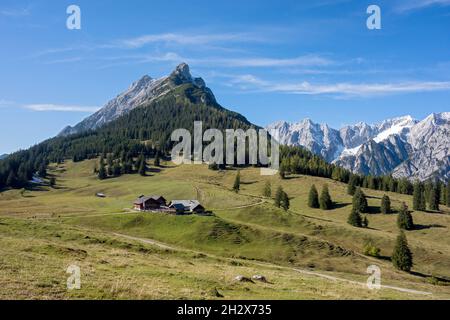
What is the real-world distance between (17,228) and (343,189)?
514ft

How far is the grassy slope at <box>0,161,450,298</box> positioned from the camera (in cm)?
3003

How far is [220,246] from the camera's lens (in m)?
92.5

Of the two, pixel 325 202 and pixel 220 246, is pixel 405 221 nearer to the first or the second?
pixel 325 202

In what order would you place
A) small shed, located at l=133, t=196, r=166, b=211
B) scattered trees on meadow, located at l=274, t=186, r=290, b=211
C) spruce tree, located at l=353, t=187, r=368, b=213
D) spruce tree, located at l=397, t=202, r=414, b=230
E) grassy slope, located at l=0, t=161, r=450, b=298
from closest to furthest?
grassy slope, located at l=0, t=161, r=450, b=298, small shed, located at l=133, t=196, r=166, b=211, spruce tree, located at l=397, t=202, r=414, b=230, scattered trees on meadow, located at l=274, t=186, r=290, b=211, spruce tree, located at l=353, t=187, r=368, b=213

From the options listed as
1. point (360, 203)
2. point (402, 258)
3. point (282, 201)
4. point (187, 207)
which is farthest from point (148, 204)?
point (360, 203)

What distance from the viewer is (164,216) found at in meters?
110

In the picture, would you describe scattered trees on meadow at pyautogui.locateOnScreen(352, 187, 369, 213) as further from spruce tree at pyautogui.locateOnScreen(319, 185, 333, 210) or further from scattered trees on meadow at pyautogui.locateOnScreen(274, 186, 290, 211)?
scattered trees on meadow at pyautogui.locateOnScreen(274, 186, 290, 211)

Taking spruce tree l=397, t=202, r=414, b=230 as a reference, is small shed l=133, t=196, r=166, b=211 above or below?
above

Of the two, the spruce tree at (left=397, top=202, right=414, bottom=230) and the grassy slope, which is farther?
the spruce tree at (left=397, top=202, right=414, bottom=230)

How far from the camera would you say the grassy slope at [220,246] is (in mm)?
30031

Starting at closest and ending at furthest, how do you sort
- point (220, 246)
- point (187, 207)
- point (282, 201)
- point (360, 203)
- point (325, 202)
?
point (220, 246) < point (187, 207) < point (282, 201) < point (360, 203) < point (325, 202)

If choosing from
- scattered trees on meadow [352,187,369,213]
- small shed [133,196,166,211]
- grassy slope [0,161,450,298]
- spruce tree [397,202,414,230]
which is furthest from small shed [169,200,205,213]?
spruce tree [397,202,414,230]
